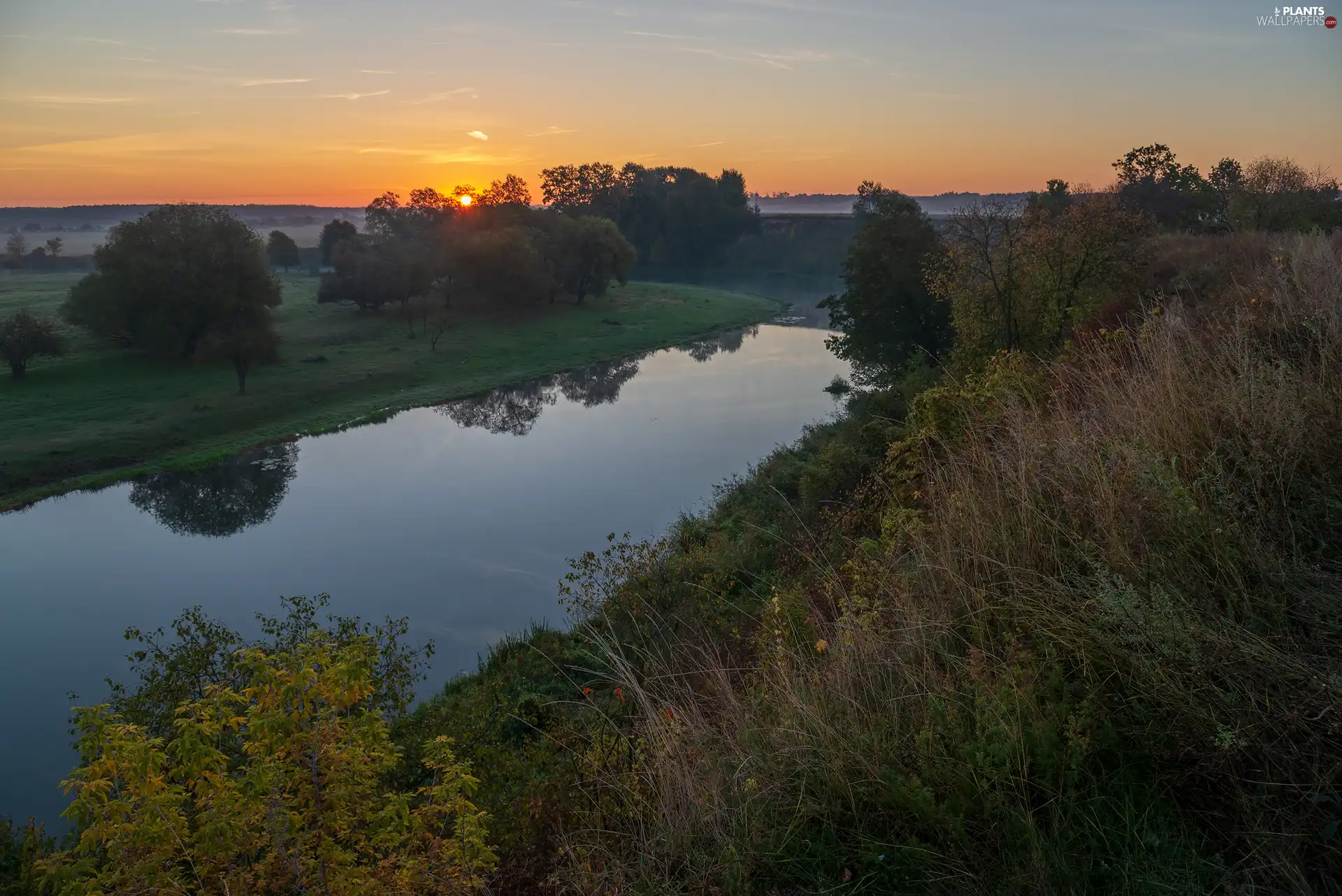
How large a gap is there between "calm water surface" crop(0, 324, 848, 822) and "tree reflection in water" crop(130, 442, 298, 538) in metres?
0.11

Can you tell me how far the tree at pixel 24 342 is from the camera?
41.8 metres

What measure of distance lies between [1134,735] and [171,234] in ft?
176

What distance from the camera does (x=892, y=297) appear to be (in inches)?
1464

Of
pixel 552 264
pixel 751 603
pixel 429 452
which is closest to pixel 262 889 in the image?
pixel 751 603


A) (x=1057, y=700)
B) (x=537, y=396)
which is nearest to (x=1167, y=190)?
(x=537, y=396)

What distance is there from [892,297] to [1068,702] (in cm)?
3528

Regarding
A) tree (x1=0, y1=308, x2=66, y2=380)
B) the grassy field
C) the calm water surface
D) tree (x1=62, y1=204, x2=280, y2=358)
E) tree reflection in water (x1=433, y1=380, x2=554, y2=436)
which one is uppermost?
tree (x1=62, y1=204, x2=280, y2=358)

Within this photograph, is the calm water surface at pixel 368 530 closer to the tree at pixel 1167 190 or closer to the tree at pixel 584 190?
the tree at pixel 1167 190

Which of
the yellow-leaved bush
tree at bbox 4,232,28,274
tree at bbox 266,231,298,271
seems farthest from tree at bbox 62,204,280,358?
tree at bbox 4,232,28,274

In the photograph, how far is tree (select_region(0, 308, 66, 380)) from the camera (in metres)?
41.8

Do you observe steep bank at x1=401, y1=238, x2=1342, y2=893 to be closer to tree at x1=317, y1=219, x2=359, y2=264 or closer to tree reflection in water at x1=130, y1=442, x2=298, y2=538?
tree reflection in water at x1=130, y1=442, x2=298, y2=538

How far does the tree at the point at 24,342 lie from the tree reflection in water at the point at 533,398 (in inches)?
794

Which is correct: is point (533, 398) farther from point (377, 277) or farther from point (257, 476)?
point (377, 277)

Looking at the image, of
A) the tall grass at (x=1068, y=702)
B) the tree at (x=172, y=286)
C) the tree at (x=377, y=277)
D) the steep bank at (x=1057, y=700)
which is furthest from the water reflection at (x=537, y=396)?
the tall grass at (x=1068, y=702)
